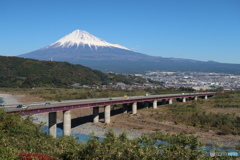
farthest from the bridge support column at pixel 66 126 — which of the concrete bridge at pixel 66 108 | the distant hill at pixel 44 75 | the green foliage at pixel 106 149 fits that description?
the distant hill at pixel 44 75

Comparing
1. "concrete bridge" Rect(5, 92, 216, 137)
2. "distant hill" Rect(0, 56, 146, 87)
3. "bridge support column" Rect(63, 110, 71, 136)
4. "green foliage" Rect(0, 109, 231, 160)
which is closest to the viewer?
"green foliage" Rect(0, 109, 231, 160)

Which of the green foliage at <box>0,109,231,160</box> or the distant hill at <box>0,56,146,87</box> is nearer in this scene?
the green foliage at <box>0,109,231,160</box>

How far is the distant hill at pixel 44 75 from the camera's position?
11556 cm

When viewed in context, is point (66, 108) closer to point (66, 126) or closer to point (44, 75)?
point (66, 126)

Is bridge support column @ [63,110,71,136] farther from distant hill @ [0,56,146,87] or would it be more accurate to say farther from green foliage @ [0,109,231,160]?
distant hill @ [0,56,146,87]

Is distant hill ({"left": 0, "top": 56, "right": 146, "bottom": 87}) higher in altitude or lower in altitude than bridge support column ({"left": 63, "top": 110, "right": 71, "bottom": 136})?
higher

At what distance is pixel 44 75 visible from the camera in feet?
397

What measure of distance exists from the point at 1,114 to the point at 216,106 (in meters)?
48.4

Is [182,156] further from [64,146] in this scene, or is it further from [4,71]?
[4,71]

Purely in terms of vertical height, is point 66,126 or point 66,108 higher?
point 66,108

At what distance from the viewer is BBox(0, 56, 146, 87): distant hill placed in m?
116

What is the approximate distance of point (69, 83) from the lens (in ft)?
389

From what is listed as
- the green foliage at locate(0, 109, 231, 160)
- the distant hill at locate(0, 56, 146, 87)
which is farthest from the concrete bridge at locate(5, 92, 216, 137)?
the distant hill at locate(0, 56, 146, 87)

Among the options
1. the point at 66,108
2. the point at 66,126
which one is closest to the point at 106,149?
the point at 66,126
